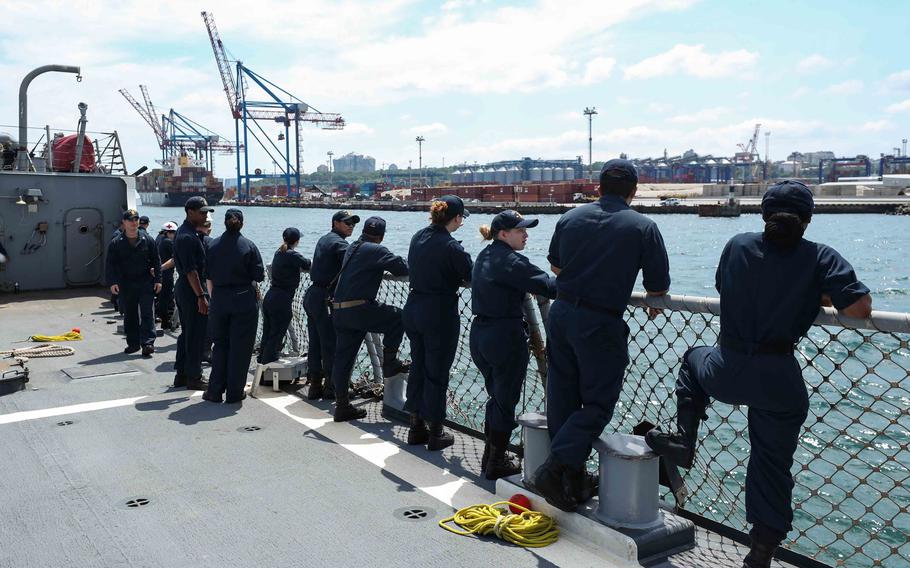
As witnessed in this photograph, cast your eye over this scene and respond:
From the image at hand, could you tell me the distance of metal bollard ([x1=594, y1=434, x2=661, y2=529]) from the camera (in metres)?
3.34

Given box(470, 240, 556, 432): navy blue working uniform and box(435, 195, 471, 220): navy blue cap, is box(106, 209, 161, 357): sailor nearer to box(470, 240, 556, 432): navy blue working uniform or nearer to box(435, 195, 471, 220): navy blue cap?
box(435, 195, 471, 220): navy blue cap

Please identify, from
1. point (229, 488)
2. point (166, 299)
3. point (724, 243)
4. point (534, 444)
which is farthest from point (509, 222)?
point (724, 243)

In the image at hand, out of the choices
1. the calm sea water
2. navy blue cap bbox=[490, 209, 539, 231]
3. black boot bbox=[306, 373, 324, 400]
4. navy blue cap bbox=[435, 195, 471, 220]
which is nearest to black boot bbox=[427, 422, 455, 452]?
navy blue cap bbox=[435, 195, 471, 220]

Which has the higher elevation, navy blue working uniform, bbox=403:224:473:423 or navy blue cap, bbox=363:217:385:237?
navy blue cap, bbox=363:217:385:237

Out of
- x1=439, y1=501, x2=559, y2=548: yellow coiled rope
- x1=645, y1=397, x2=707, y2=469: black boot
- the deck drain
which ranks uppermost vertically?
x1=645, y1=397, x2=707, y2=469: black boot

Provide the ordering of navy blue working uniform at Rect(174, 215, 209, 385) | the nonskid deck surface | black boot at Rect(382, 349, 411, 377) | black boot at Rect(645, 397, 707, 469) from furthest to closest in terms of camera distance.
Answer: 1. navy blue working uniform at Rect(174, 215, 209, 385)
2. black boot at Rect(382, 349, 411, 377)
3. the nonskid deck surface
4. black boot at Rect(645, 397, 707, 469)

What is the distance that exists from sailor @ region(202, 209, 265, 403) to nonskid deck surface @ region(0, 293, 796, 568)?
0.23m

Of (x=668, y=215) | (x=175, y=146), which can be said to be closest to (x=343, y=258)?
(x=668, y=215)

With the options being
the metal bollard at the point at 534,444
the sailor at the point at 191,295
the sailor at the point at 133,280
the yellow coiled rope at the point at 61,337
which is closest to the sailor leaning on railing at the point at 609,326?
the metal bollard at the point at 534,444

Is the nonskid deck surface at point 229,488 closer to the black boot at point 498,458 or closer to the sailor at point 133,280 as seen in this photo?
the black boot at point 498,458

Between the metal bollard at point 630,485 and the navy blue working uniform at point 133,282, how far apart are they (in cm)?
610

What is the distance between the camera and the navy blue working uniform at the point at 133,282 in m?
8.15

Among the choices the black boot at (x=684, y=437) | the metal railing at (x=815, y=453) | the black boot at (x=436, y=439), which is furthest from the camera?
the black boot at (x=436, y=439)

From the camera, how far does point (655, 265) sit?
133 inches
